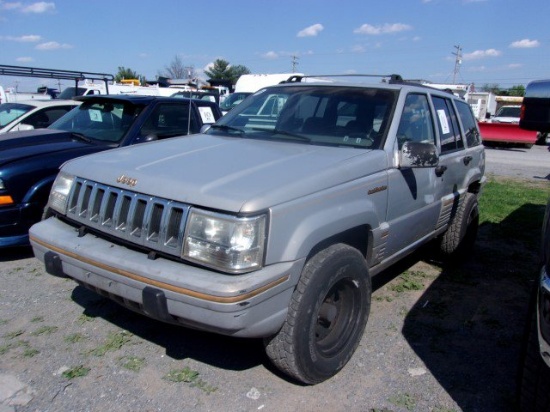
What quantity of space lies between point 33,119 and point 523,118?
717 cm

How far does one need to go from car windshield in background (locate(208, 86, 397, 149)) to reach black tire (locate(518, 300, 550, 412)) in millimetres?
1629

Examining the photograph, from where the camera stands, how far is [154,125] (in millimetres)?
5828

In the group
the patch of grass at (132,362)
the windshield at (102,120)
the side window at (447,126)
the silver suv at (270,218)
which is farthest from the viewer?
the windshield at (102,120)

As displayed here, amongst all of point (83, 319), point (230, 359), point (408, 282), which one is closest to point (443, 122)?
point (408, 282)

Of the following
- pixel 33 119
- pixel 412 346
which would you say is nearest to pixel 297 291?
pixel 412 346

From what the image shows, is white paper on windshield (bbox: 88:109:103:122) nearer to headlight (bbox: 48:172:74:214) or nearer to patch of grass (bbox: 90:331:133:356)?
headlight (bbox: 48:172:74:214)

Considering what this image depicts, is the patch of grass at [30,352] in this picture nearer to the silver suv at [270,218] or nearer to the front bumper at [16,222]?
the silver suv at [270,218]

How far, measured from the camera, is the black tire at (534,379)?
2346 mm

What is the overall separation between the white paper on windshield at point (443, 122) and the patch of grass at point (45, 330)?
3.69 m

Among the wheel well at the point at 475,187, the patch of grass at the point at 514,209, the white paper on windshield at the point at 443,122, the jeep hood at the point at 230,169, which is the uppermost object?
the white paper on windshield at the point at 443,122

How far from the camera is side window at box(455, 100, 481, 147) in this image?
5.09 metres

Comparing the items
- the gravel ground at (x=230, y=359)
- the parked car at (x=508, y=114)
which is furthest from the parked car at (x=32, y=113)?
the parked car at (x=508, y=114)

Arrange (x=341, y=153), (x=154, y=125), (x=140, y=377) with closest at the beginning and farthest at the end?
(x=140, y=377)
(x=341, y=153)
(x=154, y=125)

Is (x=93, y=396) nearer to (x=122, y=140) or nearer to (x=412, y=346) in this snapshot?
(x=412, y=346)
